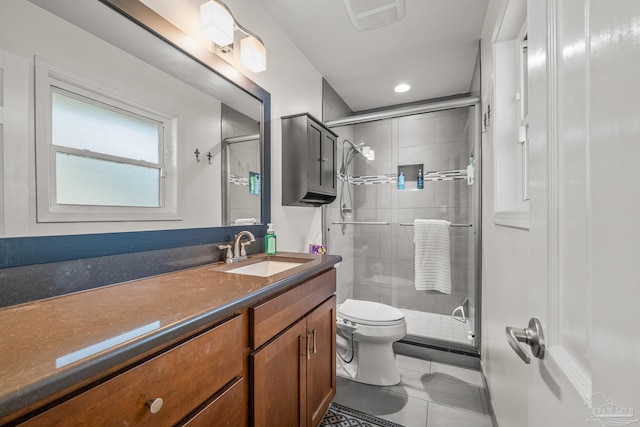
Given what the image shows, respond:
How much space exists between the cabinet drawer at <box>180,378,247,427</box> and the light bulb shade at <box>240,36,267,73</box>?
1562 millimetres

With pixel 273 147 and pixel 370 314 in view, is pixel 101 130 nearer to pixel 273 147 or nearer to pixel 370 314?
pixel 273 147

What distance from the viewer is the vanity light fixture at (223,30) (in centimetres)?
126

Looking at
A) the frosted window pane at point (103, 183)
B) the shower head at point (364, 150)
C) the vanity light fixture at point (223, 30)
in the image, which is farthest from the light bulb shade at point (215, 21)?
the shower head at point (364, 150)

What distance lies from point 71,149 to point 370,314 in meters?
1.90

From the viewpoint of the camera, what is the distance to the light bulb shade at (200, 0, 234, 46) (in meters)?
1.25

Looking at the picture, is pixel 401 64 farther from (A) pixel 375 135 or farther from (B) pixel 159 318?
(B) pixel 159 318

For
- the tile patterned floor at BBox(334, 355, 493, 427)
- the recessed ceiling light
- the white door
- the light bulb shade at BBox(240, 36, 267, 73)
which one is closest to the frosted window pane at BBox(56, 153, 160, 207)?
the light bulb shade at BBox(240, 36, 267, 73)

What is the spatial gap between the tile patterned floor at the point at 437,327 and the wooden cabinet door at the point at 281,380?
1.57 metres

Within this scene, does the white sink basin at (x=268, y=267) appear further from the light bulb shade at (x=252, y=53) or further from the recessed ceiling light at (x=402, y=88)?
the recessed ceiling light at (x=402, y=88)

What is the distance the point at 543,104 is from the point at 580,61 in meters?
0.13

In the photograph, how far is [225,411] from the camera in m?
0.78

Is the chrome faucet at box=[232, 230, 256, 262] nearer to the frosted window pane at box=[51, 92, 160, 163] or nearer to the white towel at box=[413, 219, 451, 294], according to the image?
the frosted window pane at box=[51, 92, 160, 163]

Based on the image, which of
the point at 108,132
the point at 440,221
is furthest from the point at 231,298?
the point at 440,221

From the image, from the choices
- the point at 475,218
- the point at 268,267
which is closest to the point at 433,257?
the point at 475,218
